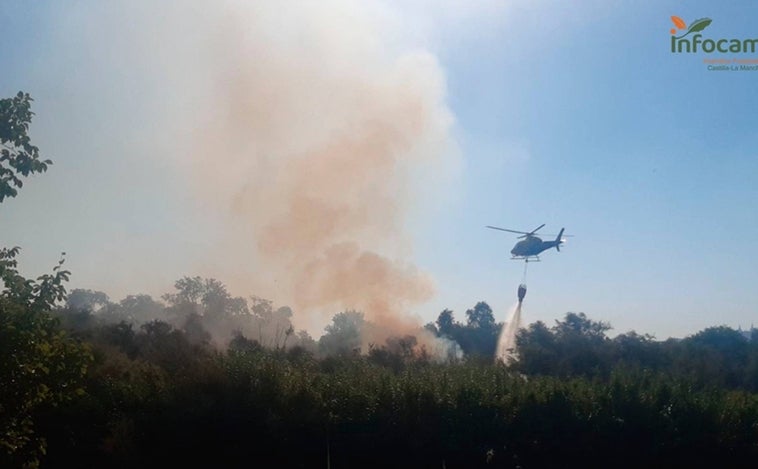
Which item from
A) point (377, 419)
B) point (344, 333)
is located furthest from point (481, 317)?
point (377, 419)

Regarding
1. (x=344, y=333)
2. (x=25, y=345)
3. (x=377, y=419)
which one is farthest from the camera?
(x=344, y=333)

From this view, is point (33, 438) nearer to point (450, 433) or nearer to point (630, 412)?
point (450, 433)

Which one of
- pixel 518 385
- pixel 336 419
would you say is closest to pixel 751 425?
pixel 518 385

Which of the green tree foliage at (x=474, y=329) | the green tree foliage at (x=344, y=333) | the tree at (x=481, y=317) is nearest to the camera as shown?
the green tree foliage at (x=344, y=333)

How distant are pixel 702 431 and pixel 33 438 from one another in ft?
60.2

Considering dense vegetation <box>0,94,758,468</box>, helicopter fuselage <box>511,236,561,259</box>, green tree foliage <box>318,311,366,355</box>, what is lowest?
dense vegetation <box>0,94,758,468</box>

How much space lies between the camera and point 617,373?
21812 millimetres

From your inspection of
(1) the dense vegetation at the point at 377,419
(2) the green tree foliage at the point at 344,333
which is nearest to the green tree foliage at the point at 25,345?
(1) the dense vegetation at the point at 377,419

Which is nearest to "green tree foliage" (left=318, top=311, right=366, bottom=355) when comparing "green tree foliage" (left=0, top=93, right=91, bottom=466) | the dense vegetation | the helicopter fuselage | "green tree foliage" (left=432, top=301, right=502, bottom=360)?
"green tree foliage" (left=432, top=301, right=502, bottom=360)

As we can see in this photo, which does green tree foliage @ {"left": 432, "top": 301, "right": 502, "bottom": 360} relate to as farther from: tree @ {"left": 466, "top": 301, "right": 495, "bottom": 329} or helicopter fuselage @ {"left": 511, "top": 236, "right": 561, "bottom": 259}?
helicopter fuselage @ {"left": 511, "top": 236, "right": 561, "bottom": 259}

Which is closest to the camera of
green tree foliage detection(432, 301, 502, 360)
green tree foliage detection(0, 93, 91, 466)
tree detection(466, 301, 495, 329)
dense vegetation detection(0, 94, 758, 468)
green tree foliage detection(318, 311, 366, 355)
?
Result: green tree foliage detection(0, 93, 91, 466)

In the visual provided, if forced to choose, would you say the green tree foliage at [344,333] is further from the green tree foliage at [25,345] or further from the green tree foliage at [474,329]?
the green tree foliage at [25,345]

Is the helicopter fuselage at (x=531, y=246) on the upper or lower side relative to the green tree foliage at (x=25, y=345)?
upper

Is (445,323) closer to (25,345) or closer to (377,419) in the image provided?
(377,419)
